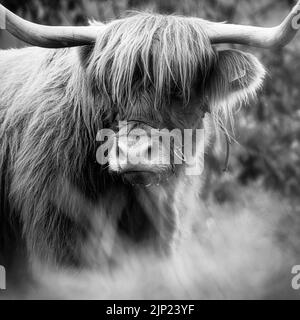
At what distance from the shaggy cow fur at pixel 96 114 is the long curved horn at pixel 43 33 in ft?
0.23

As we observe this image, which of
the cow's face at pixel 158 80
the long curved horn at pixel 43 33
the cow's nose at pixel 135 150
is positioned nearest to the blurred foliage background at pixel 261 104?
the cow's face at pixel 158 80

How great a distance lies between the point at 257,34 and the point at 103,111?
2.39 ft

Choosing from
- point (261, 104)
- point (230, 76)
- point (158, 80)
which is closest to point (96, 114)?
point (158, 80)

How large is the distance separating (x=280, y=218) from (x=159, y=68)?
2.74 metres

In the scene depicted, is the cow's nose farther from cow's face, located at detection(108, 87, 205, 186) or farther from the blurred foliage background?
the blurred foliage background

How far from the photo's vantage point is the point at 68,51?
3271 mm

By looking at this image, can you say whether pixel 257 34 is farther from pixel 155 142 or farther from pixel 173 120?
pixel 155 142

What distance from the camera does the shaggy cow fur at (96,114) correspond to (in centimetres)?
296

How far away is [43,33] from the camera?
2938 millimetres

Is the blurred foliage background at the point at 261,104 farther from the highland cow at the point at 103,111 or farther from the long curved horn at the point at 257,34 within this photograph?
the long curved horn at the point at 257,34

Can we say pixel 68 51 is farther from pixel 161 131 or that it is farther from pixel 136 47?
pixel 161 131

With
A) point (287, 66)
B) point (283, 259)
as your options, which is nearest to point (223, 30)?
point (287, 66)

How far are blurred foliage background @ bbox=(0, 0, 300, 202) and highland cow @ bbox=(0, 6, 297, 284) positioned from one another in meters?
1.65

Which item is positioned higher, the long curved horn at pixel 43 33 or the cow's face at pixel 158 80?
the long curved horn at pixel 43 33
